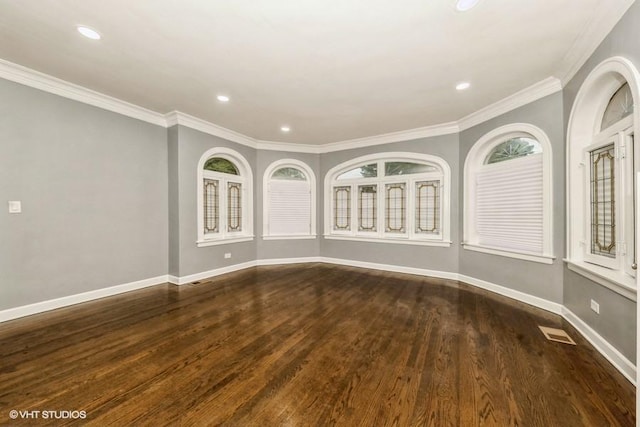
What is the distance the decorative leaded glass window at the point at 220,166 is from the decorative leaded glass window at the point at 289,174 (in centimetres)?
93

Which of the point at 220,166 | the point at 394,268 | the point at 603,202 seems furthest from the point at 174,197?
the point at 603,202

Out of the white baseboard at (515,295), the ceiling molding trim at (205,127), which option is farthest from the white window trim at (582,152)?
the ceiling molding trim at (205,127)

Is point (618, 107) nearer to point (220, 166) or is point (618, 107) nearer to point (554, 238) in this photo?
point (554, 238)

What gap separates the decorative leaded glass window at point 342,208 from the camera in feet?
19.2

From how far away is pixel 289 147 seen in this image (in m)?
5.86

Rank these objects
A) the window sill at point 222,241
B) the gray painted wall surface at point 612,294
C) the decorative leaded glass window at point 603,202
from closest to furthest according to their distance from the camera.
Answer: the gray painted wall surface at point 612,294, the decorative leaded glass window at point 603,202, the window sill at point 222,241

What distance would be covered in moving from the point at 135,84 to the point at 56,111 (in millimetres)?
1056

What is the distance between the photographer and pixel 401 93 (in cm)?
338

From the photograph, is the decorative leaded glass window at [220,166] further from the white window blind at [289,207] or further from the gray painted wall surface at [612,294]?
the gray painted wall surface at [612,294]

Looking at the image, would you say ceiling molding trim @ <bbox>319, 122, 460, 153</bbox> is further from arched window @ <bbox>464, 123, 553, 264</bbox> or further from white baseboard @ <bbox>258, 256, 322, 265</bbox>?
white baseboard @ <bbox>258, 256, 322, 265</bbox>

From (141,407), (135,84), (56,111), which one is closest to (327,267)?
(141,407)

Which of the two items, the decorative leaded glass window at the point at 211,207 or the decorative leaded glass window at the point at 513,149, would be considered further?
the decorative leaded glass window at the point at 211,207

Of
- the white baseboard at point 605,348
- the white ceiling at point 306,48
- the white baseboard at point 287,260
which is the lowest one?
the white baseboard at point 605,348

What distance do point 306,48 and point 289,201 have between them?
3.77m
